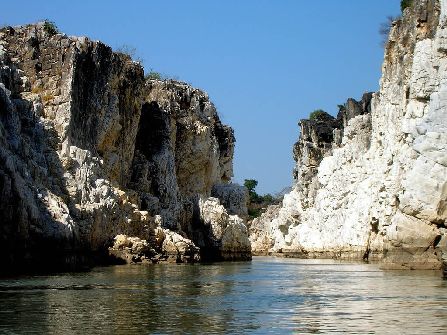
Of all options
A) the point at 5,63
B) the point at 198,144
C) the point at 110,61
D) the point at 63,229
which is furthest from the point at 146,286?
→ the point at 198,144

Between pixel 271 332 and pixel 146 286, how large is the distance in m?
13.7

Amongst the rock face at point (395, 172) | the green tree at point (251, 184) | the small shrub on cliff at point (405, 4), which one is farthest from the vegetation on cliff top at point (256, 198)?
the small shrub on cliff at point (405, 4)

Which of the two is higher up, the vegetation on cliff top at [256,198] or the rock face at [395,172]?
the vegetation on cliff top at [256,198]

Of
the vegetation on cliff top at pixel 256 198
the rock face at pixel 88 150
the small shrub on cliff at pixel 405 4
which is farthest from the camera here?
the vegetation on cliff top at pixel 256 198

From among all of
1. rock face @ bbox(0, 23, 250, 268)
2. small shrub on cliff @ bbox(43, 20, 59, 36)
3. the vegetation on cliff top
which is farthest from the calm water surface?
the vegetation on cliff top

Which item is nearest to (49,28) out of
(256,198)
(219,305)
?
(219,305)

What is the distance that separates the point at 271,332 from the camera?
17328 millimetres

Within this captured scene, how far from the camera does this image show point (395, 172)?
48.1 metres

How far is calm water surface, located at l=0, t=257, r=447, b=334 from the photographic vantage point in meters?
18.0

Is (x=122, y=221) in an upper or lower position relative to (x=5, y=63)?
lower

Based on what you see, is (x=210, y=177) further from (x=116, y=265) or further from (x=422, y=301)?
(x=422, y=301)

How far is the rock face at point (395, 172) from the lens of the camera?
126 ft

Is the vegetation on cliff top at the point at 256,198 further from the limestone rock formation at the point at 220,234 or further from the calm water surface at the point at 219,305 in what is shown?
the calm water surface at the point at 219,305

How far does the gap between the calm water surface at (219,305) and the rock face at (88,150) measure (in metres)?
4.46
